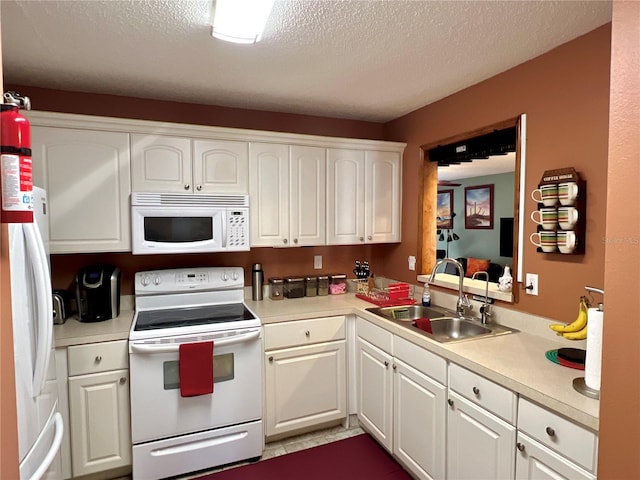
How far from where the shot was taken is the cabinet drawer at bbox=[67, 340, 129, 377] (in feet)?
6.79

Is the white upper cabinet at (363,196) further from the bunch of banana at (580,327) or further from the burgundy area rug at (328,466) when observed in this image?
the bunch of banana at (580,327)

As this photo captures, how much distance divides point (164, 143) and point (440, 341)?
2.04 metres

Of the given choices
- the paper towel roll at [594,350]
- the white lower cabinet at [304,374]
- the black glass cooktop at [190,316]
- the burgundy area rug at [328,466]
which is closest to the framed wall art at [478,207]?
Result: the white lower cabinet at [304,374]

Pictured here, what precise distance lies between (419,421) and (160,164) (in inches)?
85.8

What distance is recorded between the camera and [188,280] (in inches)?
105

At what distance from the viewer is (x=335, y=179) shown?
2984 mm

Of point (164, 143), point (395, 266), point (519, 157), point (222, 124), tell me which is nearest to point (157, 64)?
point (164, 143)

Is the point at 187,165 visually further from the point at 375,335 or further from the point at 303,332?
the point at 375,335

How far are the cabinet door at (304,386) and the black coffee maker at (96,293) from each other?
3.40 feet

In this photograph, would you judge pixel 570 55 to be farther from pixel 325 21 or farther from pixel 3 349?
pixel 3 349

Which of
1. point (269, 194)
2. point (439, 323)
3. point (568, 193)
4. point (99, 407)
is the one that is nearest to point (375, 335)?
point (439, 323)

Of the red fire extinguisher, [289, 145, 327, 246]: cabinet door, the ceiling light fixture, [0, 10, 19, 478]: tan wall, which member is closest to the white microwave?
[289, 145, 327, 246]: cabinet door

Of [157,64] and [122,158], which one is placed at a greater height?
[157,64]

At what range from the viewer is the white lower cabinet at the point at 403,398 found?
194 cm
